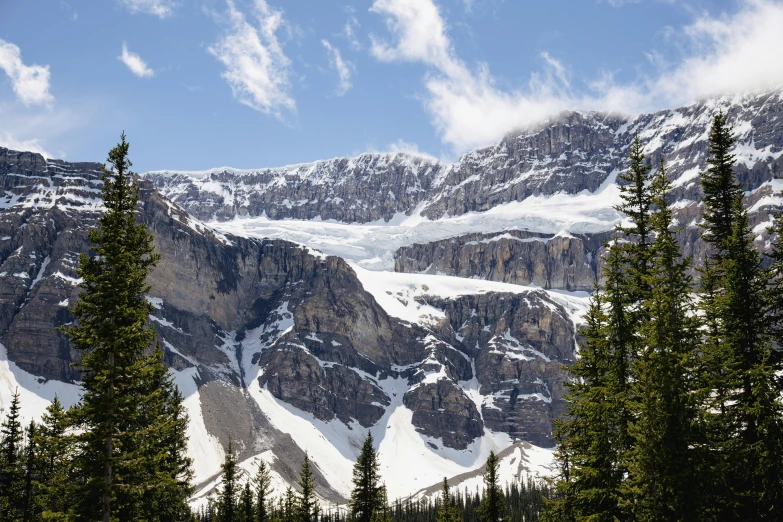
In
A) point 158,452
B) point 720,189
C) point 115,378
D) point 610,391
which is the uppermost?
point 720,189

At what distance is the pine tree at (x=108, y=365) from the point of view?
22031 mm

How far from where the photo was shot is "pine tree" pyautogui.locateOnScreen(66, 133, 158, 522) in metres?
22.0

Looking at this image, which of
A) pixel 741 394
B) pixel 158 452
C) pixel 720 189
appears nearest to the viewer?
pixel 741 394

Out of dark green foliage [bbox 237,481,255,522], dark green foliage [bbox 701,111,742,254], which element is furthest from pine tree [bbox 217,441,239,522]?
dark green foliage [bbox 701,111,742,254]

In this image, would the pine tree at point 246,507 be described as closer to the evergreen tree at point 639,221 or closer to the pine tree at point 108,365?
the pine tree at point 108,365

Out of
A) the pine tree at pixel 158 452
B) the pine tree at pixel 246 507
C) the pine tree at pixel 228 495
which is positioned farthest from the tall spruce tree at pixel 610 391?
the pine tree at pixel 246 507

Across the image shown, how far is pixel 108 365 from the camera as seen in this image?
22234mm

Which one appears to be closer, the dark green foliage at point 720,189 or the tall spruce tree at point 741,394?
the tall spruce tree at point 741,394

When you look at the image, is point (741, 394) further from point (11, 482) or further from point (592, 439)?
point (11, 482)

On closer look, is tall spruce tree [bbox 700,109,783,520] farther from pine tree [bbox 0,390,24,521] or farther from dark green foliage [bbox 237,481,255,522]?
dark green foliage [bbox 237,481,255,522]

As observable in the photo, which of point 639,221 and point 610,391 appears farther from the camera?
point 639,221

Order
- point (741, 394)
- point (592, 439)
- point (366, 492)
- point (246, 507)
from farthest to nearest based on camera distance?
point (246, 507) → point (366, 492) → point (592, 439) → point (741, 394)

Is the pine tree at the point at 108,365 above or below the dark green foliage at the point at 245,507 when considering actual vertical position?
above

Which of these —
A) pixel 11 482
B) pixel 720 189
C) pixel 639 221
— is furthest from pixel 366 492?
pixel 720 189
